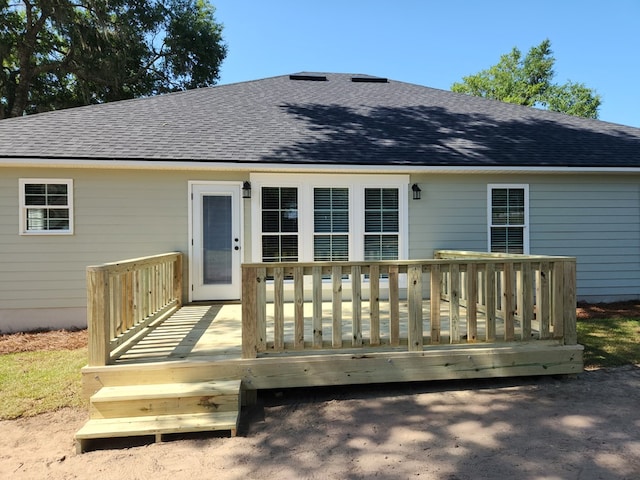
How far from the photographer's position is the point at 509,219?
7637 millimetres

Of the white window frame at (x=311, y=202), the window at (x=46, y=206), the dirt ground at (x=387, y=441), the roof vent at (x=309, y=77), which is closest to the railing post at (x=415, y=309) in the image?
the dirt ground at (x=387, y=441)

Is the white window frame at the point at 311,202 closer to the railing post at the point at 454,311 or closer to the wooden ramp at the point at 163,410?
the railing post at the point at 454,311

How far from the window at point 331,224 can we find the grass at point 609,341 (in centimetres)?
374

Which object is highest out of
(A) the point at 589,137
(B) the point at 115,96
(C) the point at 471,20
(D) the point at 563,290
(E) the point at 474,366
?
(C) the point at 471,20

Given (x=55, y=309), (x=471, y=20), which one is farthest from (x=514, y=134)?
(x=471, y=20)

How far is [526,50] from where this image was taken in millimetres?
36188

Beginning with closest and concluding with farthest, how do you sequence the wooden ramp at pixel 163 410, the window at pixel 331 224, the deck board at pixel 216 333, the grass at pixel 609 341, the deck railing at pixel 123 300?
the wooden ramp at pixel 163 410
the deck railing at pixel 123 300
the deck board at pixel 216 333
the grass at pixel 609 341
the window at pixel 331 224

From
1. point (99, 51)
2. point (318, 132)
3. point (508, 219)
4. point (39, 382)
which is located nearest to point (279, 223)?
point (318, 132)

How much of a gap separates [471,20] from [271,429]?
22.9m

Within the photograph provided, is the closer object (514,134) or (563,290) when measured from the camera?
(563,290)

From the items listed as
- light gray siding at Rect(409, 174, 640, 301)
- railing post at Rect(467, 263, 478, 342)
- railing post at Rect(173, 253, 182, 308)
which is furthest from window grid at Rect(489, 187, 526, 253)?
railing post at Rect(173, 253, 182, 308)

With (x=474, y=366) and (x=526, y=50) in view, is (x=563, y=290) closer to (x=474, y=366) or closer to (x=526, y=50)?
(x=474, y=366)

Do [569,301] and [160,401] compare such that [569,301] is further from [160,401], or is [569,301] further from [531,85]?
[531,85]

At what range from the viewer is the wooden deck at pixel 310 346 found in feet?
11.6
